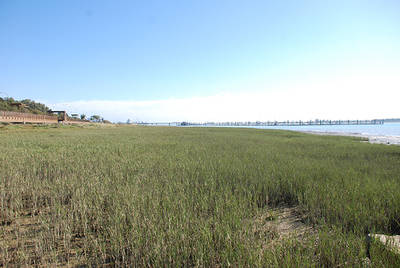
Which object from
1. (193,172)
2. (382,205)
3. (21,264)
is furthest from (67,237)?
(382,205)

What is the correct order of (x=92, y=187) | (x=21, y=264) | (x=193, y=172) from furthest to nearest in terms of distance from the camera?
(x=193, y=172) < (x=92, y=187) < (x=21, y=264)

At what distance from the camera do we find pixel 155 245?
Result: 2.01m

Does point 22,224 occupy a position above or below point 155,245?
below

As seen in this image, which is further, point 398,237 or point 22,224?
point 22,224

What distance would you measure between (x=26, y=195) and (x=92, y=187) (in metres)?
1.52

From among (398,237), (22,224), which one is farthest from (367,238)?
(22,224)

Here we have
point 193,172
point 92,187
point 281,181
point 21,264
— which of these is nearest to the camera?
point 21,264

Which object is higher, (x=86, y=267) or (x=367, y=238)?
(x=367, y=238)

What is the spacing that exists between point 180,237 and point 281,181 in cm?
308

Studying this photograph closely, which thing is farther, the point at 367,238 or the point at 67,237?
the point at 67,237

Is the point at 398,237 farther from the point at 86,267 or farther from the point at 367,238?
the point at 86,267

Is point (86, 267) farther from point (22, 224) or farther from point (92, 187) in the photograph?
point (92, 187)

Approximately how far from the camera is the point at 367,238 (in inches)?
86.7

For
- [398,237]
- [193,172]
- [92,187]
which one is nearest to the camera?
[398,237]
